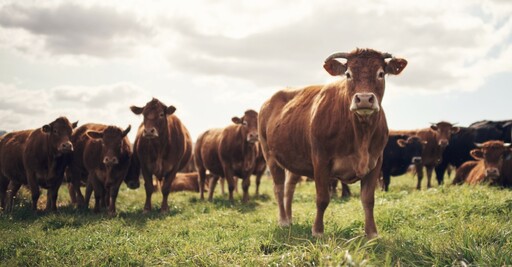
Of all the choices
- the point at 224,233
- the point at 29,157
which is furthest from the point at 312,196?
the point at 29,157

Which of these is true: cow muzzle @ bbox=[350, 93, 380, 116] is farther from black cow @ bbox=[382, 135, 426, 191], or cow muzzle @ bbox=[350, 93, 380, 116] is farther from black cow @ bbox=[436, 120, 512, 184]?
black cow @ bbox=[436, 120, 512, 184]

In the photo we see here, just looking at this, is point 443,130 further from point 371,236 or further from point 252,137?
point 371,236

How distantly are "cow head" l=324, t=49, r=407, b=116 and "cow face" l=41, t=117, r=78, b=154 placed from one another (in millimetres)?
7339

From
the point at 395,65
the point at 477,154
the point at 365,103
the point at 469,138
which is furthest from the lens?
the point at 469,138

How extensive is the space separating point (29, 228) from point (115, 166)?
9.54 feet

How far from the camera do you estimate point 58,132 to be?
1073 centimetres

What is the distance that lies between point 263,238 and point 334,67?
267 cm

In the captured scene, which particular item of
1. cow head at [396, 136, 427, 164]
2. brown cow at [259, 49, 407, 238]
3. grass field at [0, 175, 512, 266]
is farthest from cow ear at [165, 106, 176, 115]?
cow head at [396, 136, 427, 164]

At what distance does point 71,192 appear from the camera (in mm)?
13250

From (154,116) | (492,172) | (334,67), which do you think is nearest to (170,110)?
(154,116)

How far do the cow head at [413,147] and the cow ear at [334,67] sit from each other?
9525 millimetres

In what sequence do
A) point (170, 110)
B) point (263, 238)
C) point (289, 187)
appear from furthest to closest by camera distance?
1. point (170, 110)
2. point (289, 187)
3. point (263, 238)

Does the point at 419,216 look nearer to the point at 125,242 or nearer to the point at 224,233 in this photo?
the point at 224,233

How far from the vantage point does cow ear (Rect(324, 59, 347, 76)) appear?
6391 millimetres
